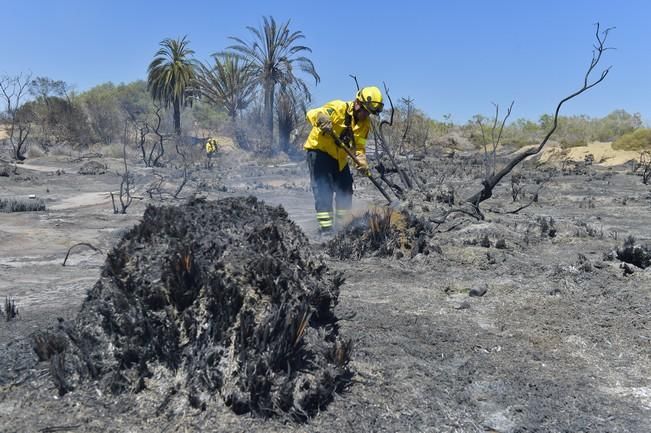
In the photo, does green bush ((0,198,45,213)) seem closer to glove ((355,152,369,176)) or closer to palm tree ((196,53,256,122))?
glove ((355,152,369,176))

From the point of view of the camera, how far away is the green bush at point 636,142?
27.4 m

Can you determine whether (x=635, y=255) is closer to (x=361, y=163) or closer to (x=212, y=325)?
(x=361, y=163)

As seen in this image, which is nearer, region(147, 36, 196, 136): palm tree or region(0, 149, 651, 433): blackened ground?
region(0, 149, 651, 433): blackened ground

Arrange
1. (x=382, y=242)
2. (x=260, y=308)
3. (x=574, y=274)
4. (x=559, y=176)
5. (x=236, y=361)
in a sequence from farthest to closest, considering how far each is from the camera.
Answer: (x=559, y=176) < (x=382, y=242) < (x=574, y=274) < (x=260, y=308) < (x=236, y=361)

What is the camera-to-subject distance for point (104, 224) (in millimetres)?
9945

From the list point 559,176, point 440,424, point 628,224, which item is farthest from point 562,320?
point 559,176

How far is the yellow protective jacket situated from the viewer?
7.38 metres

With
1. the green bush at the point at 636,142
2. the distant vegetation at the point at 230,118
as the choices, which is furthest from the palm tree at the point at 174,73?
the green bush at the point at 636,142

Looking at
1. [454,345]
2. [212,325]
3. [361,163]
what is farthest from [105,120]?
[212,325]

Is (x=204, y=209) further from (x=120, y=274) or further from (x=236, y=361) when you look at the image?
(x=236, y=361)

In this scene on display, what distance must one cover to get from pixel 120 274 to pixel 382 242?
11.1 ft

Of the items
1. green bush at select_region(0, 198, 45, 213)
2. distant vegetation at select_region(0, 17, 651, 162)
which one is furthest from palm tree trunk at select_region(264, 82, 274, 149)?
green bush at select_region(0, 198, 45, 213)

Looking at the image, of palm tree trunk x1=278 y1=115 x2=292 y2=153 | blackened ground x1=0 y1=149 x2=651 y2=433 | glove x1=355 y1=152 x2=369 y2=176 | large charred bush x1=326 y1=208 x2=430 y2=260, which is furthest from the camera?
palm tree trunk x1=278 y1=115 x2=292 y2=153

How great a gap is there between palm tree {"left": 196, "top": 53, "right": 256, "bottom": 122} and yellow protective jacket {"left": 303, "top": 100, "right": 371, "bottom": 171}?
1127 inches
